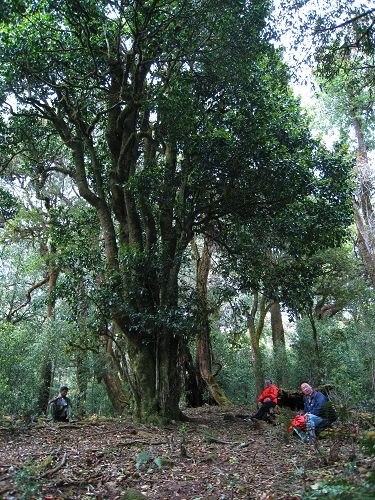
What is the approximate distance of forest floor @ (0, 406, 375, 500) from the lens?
175 inches

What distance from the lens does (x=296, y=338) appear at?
730 inches

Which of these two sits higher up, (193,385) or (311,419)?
(193,385)

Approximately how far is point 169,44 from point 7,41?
10.3ft

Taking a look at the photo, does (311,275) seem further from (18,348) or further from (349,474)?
(18,348)

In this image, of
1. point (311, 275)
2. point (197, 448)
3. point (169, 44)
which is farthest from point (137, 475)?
point (169, 44)

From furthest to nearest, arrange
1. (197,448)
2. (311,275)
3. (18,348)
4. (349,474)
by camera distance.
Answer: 1. (18,348)
2. (311,275)
3. (197,448)
4. (349,474)

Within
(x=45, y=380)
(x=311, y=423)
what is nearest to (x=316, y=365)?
(x=311, y=423)

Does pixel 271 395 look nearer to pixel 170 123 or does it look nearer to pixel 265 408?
pixel 265 408

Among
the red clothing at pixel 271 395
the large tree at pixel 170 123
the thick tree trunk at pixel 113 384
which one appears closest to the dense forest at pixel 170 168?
the large tree at pixel 170 123

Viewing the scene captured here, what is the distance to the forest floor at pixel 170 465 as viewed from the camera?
175 inches

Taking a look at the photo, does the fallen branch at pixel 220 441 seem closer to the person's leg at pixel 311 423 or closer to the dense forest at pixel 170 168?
the dense forest at pixel 170 168

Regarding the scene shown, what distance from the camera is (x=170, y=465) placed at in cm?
598

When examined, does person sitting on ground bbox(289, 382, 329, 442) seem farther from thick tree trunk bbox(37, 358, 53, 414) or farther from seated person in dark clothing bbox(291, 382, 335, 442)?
thick tree trunk bbox(37, 358, 53, 414)

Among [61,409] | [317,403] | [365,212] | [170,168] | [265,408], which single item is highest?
[365,212]
